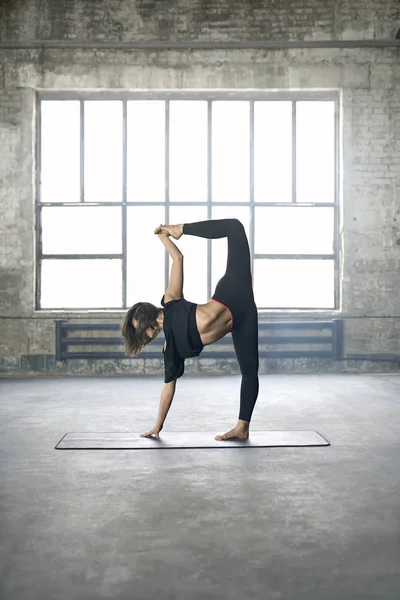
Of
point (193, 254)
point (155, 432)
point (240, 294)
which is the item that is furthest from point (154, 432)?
point (193, 254)

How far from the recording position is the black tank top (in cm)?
437

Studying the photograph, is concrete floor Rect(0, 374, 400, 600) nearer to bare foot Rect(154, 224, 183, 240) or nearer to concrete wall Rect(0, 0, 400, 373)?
bare foot Rect(154, 224, 183, 240)

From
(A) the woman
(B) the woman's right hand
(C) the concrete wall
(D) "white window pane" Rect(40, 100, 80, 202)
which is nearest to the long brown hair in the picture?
(A) the woman

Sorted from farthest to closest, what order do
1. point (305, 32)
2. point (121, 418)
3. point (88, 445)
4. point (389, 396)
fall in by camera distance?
point (305, 32), point (389, 396), point (121, 418), point (88, 445)

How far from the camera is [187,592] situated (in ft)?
7.08

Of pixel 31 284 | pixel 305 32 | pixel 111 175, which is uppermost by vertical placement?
pixel 305 32

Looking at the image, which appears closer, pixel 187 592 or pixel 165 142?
pixel 187 592

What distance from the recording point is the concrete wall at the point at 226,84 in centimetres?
827

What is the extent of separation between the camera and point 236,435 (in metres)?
4.55

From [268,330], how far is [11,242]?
3.37 metres

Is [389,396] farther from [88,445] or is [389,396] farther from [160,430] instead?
[88,445]

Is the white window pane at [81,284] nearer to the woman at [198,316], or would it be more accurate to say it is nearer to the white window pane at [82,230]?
the white window pane at [82,230]

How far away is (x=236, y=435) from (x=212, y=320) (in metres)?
0.82

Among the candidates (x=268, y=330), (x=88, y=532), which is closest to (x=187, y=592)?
(x=88, y=532)
